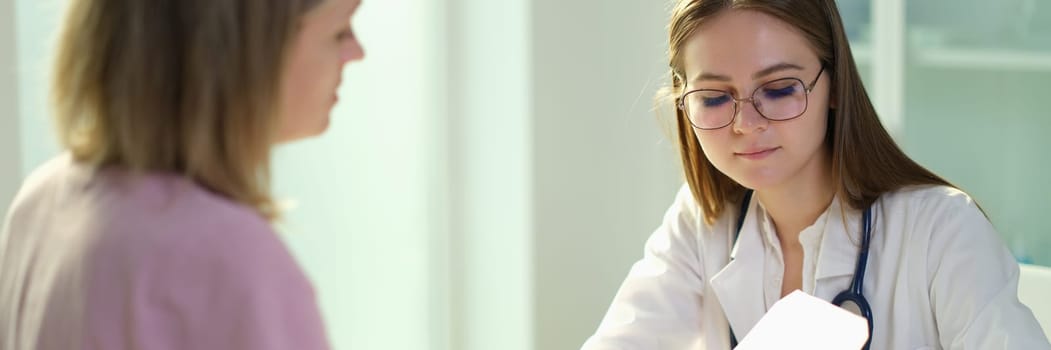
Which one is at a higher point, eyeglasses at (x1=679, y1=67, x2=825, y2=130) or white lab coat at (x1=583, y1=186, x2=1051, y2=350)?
eyeglasses at (x1=679, y1=67, x2=825, y2=130)

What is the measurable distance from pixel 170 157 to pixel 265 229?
3.5 inches

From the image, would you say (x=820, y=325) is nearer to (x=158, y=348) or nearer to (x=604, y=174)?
(x=158, y=348)

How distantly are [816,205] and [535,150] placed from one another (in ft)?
3.27

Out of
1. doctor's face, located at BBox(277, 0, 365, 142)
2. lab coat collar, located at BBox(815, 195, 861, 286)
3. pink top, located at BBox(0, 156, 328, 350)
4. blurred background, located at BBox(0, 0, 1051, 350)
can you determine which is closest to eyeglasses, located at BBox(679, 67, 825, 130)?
lab coat collar, located at BBox(815, 195, 861, 286)

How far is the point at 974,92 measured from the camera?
2537mm

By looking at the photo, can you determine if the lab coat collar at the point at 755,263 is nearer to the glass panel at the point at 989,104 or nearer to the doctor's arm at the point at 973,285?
the doctor's arm at the point at 973,285

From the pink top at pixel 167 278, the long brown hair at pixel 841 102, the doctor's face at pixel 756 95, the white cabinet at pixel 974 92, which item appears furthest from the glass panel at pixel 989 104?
the pink top at pixel 167 278

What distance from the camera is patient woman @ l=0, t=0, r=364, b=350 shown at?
82cm

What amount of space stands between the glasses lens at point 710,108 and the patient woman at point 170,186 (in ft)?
2.32

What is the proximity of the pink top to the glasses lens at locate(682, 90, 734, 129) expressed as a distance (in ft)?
2.58

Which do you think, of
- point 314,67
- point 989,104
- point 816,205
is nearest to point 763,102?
point 816,205

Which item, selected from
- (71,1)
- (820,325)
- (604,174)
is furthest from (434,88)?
(71,1)

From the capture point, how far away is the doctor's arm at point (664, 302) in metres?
1.69

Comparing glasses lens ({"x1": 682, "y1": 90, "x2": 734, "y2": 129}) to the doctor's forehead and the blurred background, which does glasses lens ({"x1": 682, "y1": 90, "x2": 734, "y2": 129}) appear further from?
the blurred background
